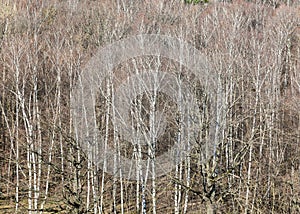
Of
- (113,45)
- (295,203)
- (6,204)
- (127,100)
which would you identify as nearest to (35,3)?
(113,45)

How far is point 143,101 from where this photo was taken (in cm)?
1538

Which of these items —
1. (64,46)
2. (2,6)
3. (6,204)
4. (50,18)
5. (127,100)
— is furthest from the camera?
(50,18)

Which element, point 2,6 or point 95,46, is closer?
point 95,46

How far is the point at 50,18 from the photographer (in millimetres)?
18656

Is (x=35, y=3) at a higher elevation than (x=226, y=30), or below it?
higher

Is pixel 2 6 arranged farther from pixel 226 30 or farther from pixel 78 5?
pixel 226 30

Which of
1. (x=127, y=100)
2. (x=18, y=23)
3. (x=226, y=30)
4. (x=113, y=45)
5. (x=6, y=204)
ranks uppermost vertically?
(x=18, y=23)

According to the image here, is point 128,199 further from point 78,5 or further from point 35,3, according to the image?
point 78,5

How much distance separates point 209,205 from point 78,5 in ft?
53.2

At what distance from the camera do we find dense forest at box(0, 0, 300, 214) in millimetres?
10734

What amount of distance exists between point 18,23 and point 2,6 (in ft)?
7.62

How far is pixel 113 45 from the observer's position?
12805 mm

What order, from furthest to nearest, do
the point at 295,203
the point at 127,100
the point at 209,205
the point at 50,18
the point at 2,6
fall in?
the point at 50,18 → the point at 2,6 → the point at 127,100 → the point at 295,203 → the point at 209,205

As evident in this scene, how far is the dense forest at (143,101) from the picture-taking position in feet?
35.2
